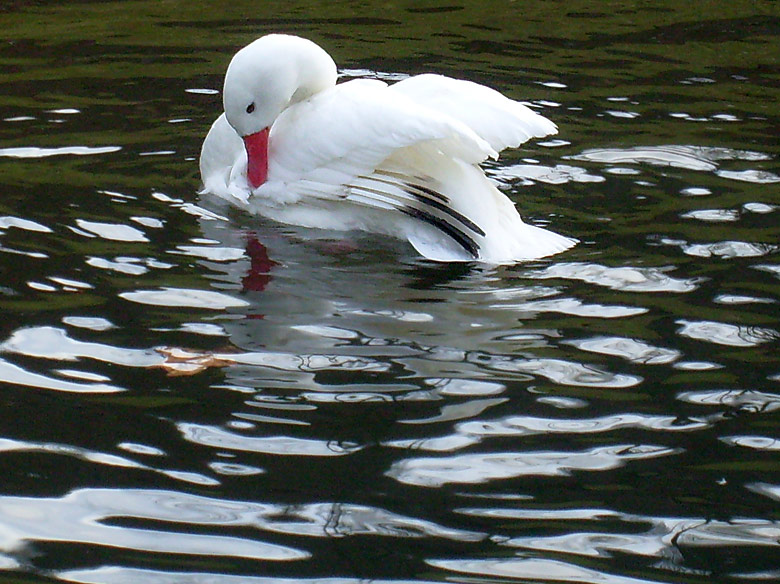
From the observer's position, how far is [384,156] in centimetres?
515

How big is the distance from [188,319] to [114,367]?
47 cm

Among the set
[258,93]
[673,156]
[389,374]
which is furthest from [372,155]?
[673,156]

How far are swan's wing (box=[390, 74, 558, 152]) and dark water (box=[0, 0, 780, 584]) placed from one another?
0.53 meters

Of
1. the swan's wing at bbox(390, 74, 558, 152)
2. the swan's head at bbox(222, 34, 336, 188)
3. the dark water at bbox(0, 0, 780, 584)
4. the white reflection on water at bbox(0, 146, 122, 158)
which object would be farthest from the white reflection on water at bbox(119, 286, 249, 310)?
the white reflection on water at bbox(0, 146, 122, 158)

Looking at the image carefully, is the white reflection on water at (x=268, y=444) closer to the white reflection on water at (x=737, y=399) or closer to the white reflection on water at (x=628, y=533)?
the white reflection on water at (x=628, y=533)

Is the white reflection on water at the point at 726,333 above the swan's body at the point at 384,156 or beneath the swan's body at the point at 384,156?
beneath

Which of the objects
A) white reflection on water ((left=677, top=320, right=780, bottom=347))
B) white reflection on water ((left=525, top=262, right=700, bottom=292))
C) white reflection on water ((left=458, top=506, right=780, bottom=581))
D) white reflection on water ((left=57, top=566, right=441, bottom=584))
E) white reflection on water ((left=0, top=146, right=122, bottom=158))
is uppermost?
white reflection on water ((left=0, top=146, right=122, bottom=158))

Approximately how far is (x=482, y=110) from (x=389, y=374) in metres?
1.69

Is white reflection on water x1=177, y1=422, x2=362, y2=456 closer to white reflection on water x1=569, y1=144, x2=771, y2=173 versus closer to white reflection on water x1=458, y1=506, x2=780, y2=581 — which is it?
white reflection on water x1=458, y1=506, x2=780, y2=581

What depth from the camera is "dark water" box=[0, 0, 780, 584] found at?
3.16m

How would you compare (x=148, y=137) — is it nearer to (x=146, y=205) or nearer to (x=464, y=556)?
(x=146, y=205)

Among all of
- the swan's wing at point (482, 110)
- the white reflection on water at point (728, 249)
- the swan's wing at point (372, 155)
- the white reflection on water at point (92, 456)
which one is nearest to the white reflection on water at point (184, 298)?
the swan's wing at point (372, 155)

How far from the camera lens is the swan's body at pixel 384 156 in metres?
5.14

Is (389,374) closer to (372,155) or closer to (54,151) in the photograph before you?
(372,155)
